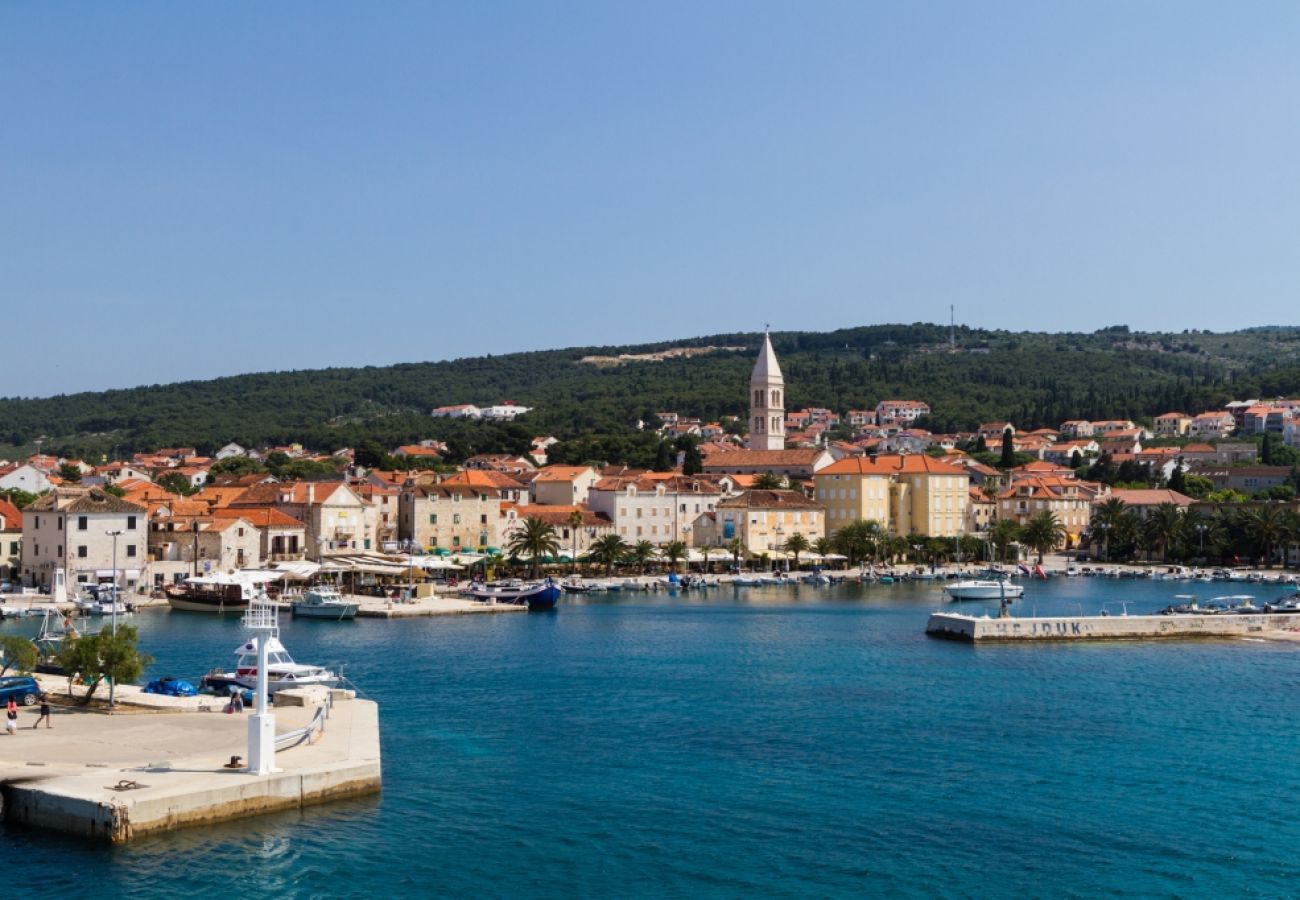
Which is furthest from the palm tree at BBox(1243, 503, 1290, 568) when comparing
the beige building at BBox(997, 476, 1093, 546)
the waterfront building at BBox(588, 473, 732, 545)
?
the waterfront building at BBox(588, 473, 732, 545)

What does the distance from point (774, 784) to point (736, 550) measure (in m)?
59.1

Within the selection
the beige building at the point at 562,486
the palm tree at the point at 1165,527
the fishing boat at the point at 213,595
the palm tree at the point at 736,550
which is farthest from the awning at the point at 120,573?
the palm tree at the point at 1165,527

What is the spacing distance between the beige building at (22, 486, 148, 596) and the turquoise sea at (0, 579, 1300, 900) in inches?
708

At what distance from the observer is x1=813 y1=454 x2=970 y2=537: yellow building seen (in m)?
94.5

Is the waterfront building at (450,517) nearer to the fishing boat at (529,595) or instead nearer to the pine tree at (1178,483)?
the fishing boat at (529,595)

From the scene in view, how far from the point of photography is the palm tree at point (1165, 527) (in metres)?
94.0

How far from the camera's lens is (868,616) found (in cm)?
5862

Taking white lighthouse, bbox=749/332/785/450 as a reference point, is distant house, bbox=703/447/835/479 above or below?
below

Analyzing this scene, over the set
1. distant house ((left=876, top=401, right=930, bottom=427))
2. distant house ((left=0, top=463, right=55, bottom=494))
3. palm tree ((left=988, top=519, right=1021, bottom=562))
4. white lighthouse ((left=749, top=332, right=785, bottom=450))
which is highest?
distant house ((left=876, top=401, right=930, bottom=427))

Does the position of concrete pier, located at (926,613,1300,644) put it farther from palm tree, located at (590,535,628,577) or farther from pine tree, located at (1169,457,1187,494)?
pine tree, located at (1169,457,1187,494)

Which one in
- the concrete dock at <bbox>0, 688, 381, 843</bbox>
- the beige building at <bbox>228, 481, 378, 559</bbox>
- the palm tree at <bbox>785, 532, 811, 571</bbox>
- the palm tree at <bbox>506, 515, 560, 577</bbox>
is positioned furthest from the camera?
the palm tree at <bbox>785, 532, 811, 571</bbox>

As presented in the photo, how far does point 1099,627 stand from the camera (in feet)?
163

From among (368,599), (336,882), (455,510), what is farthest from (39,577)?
(336,882)

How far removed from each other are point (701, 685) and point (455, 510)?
45.5 m
